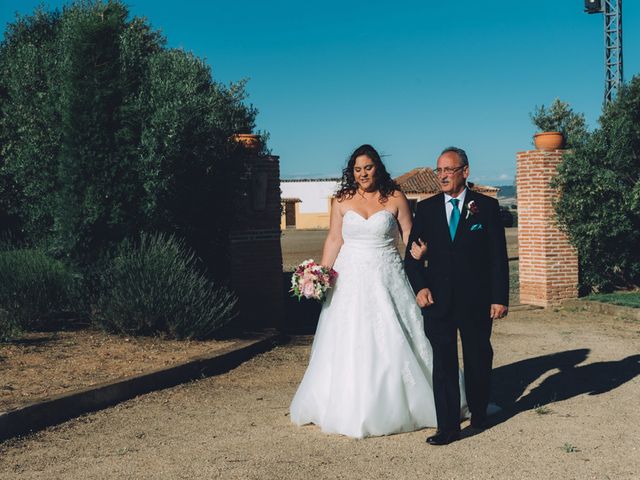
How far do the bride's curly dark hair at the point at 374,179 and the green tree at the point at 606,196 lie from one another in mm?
7999

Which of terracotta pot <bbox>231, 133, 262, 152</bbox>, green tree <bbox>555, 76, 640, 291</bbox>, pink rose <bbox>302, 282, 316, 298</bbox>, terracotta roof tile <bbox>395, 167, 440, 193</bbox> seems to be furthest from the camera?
terracotta roof tile <bbox>395, 167, 440, 193</bbox>

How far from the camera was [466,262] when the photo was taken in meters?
5.53

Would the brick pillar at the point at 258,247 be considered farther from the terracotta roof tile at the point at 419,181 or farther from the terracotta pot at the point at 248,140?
the terracotta roof tile at the point at 419,181

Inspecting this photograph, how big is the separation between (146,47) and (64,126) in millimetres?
3828

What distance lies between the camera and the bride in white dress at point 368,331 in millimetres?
5691

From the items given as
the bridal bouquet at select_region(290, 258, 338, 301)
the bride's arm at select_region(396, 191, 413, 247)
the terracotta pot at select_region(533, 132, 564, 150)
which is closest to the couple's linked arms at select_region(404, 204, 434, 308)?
the bride's arm at select_region(396, 191, 413, 247)

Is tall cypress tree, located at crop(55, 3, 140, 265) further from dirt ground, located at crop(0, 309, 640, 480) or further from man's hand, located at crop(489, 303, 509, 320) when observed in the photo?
man's hand, located at crop(489, 303, 509, 320)

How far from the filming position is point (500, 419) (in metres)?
6.10

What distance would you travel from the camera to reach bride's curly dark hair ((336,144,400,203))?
20.5ft

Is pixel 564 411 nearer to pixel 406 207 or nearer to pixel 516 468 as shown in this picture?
pixel 516 468

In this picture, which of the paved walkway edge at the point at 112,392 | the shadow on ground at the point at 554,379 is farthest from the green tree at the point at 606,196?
the paved walkway edge at the point at 112,392

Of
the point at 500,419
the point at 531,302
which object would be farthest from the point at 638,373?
the point at 531,302

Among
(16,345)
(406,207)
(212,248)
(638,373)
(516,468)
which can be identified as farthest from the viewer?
(212,248)

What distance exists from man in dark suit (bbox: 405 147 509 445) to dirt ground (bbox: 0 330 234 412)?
330cm
